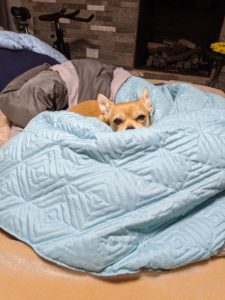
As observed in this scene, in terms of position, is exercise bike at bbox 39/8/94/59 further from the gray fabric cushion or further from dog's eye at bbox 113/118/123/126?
dog's eye at bbox 113/118/123/126

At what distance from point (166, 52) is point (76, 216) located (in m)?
2.86

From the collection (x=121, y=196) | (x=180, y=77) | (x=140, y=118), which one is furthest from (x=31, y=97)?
(x=180, y=77)

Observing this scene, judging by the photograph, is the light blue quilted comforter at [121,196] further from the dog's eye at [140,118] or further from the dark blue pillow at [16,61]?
the dark blue pillow at [16,61]

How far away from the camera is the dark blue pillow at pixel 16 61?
57.7 inches

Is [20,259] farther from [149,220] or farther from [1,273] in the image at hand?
[149,220]

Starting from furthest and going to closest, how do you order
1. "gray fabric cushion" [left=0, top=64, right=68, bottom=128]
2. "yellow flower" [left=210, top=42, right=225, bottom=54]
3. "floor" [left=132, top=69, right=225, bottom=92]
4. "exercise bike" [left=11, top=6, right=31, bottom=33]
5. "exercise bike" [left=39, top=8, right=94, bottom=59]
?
"floor" [left=132, top=69, right=225, bottom=92] < "exercise bike" [left=11, top=6, right=31, bottom=33] < "exercise bike" [left=39, top=8, right=94, bottom=59] < "yellow flower" [left=210, top=42, right=225, bottom=54] < "gray fabric cushion" [left=0, top=64, right=68, bottom=128]

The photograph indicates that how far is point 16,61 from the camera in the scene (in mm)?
1547

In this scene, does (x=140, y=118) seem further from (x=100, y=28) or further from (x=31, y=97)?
(x=100, y=28)

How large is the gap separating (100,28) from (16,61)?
5.38 ft

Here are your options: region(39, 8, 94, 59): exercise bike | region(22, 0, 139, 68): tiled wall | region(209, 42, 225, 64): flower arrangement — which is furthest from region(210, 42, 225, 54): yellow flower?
region(39, 8, 94, 59): exercise bike

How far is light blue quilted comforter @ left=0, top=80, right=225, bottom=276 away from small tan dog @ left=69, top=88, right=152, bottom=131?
1.49ft

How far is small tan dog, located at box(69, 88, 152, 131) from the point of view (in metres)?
1.17

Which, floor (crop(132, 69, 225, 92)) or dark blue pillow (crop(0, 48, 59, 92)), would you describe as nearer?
dark blue pillow (crop(0, 48, 59, 92))

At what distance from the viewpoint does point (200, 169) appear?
2.07 ft
